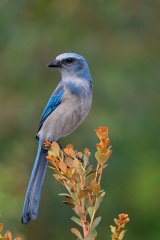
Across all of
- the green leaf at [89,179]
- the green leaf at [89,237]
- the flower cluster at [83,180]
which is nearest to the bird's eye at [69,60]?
the flower cluster at [83,180]

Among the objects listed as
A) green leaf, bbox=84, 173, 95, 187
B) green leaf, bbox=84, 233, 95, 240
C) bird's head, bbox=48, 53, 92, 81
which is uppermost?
bird's head, bbox=48, 53, 92, 81

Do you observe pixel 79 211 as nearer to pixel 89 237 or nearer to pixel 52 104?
pixel 89 237

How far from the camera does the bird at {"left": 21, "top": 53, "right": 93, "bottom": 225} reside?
17.5 ft

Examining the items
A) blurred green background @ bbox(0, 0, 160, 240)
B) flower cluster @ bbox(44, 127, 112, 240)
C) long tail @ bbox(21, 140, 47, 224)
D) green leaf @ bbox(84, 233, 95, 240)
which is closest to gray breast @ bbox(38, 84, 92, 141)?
long tail @ bbox(21, 140, 47, 224)

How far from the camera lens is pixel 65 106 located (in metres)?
5.51

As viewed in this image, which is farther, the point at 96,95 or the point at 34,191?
the point at 96,95

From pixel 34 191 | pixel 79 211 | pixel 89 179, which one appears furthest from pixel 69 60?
pixel 79 211

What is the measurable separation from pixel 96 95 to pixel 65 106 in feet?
16.3

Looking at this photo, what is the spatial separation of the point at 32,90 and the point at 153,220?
111 inches

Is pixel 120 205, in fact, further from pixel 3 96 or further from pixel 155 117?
pixel 3 96

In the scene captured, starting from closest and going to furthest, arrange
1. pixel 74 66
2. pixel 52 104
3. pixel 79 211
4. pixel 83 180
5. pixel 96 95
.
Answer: pixel 79 211
pixel 83 180
pixel 52 104
pixel 74 66
pixel 96 95

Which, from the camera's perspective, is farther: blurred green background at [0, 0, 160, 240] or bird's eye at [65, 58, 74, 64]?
blurred green background at [0, 0, 160, 240]

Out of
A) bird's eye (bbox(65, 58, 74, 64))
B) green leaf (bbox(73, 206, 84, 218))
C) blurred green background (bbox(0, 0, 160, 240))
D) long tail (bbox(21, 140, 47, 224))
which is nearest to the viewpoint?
green leaf (bbox(73, 206, 84, 218))

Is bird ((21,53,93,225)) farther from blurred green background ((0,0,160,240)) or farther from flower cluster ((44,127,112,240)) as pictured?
blurred green background ((0,0,160,240))
